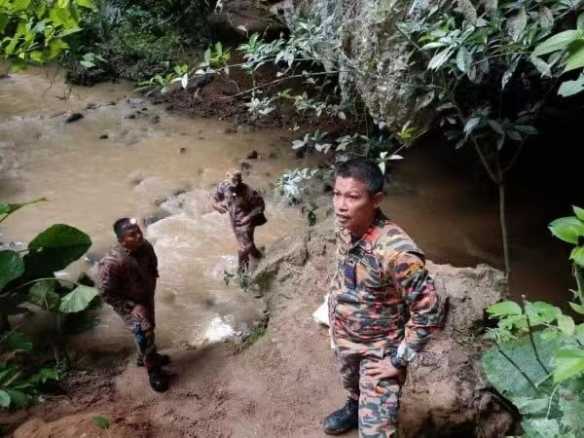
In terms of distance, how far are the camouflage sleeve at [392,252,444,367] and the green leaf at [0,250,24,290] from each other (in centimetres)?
292

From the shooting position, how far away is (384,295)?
115 inches

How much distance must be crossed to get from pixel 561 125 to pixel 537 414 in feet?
20.6

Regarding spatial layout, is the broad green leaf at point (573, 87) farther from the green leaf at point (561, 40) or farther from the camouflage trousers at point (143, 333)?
the camouflage trousers at point (143, 333)

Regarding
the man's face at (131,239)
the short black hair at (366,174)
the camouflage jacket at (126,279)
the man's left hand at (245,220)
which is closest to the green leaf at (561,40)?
the short black hair at (366,174)

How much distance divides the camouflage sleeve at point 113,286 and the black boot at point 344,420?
5.59ft

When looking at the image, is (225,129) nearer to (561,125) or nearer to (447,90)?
(561,125)

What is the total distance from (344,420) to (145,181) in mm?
5758

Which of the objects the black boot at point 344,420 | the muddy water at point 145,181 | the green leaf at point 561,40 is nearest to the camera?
the green leaf at point 561,40

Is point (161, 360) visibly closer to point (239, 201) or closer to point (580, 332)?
point (239, 201)

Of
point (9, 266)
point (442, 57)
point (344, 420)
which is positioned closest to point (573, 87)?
point (442, 57)

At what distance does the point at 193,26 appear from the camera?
12.2m

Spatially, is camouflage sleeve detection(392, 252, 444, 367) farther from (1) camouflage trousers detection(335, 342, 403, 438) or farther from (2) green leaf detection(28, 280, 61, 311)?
(2) green leaf detection(28, 280, 61, 311)

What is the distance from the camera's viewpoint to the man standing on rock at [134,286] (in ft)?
13.3

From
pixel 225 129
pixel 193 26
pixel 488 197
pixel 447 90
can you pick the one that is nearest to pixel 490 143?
pixel 447 90
